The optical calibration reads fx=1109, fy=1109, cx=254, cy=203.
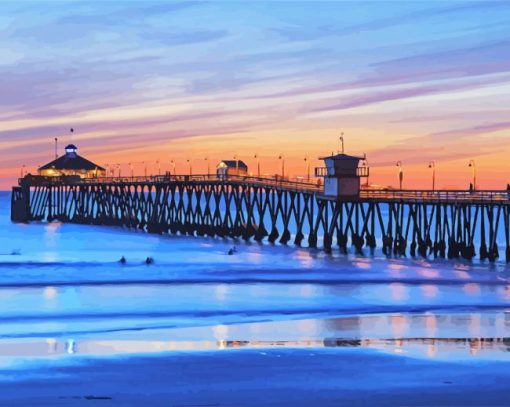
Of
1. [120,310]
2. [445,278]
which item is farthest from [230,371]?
[445,278]

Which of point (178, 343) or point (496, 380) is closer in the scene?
point (496, 380)

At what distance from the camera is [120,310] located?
1054 inches

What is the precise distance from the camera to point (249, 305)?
91.9ft

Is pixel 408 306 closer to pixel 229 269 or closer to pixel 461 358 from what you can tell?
pixel 461 358

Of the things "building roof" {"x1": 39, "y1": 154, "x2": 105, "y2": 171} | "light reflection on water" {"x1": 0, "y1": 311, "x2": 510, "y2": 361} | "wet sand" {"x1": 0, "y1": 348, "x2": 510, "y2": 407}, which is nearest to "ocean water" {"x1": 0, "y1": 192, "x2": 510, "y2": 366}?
"light reflection on water" {"x1": 0, "y1": 311, "x2": 510, "y2": 361}

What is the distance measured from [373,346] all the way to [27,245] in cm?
4577

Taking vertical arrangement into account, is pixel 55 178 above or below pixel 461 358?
above

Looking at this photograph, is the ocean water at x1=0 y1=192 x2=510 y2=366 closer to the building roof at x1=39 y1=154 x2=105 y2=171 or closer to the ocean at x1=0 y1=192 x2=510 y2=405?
the ocean at x1=0 y1=192 x2=510 y2=405

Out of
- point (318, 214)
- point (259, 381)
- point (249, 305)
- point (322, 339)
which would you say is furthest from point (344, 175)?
point (259, 381)

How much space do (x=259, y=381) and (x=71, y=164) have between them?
88852mm

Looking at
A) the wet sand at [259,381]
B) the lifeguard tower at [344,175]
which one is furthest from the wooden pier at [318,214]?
the wet sand at [259,381]

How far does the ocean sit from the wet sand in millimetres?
119

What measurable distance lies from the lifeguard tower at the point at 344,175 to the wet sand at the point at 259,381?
31058 mm

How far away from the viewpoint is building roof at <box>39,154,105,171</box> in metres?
103
